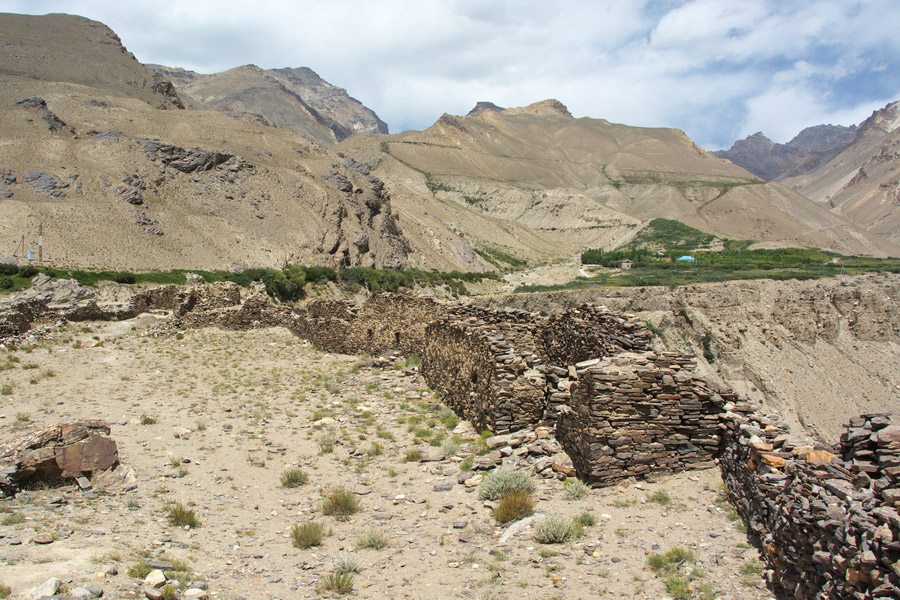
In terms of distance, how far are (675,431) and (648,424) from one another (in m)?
0.35

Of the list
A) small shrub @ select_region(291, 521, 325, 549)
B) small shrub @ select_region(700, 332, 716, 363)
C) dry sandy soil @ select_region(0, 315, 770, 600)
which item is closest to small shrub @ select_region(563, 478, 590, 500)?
dry sandy soil @ select_region(0, 315, 770, 600)

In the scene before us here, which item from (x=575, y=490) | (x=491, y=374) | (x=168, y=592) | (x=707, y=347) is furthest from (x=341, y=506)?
(x=707, y=347)

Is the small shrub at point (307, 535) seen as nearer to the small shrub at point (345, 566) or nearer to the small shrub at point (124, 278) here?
the small shrub at point (345, 566)

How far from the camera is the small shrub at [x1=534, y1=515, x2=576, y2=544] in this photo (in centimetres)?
587

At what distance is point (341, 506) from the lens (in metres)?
7.15

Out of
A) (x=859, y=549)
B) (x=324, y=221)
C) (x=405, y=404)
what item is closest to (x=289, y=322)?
(x=405, y=404)

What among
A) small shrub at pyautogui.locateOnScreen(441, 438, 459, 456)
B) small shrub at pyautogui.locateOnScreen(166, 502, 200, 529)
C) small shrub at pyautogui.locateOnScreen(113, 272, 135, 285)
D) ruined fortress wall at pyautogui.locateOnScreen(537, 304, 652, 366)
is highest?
ruined fortress wall at pyautogui.locateOnScreen(537, 304, 652, 366)

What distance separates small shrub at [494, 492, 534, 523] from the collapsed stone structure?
0.97 meters

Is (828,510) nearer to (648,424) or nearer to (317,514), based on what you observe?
(648,424)

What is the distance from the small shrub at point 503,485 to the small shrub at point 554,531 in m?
1.11

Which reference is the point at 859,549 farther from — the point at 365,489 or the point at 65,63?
the point at 65,63

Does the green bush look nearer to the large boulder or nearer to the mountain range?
the mountain range

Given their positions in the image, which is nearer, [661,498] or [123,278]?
[661,498]

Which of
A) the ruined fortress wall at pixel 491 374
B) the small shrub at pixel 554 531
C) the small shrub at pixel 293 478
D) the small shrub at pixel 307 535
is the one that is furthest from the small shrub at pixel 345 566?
the ruined fortress wall at pixel 491 374
